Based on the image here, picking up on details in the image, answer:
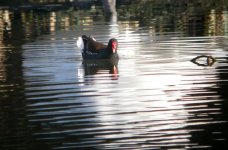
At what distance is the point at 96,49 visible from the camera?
75.7 feet

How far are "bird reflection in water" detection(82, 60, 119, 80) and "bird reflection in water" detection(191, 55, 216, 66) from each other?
7.67ft

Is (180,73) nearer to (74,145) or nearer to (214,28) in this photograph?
(74,145)

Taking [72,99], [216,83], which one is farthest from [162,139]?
[216,83]

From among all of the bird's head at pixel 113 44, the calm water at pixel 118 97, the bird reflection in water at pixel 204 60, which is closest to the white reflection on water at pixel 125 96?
the calm water at pixel 118 97

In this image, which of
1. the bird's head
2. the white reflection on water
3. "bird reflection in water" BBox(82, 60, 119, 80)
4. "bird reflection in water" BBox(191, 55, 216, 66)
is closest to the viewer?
the white reflection on water

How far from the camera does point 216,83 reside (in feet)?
56.1

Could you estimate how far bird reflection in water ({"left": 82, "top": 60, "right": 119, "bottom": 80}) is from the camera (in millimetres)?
19612

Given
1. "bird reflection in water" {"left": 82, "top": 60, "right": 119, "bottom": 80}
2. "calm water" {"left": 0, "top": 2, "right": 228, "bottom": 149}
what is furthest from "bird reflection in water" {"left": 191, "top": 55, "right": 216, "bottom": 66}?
"bird reflection in water" {"left": 82, "top": 60, "right": 119, "bottom": 80}

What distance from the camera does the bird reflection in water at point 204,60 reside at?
20.8 meters

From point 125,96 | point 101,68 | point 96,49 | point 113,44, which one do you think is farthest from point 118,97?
point 96,49

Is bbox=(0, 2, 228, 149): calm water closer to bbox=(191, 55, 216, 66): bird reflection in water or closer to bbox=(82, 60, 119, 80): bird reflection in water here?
bbox=(82, 60, 119, 80): bird reflection in water

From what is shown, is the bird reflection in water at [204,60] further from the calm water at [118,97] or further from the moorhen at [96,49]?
the moorhen at [96,49]

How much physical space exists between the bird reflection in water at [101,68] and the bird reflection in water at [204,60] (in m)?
Answer: 2.34

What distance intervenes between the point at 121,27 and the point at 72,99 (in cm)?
2191
